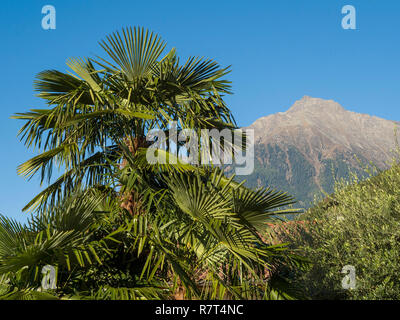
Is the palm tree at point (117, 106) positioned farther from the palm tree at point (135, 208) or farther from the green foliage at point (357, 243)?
the green foliage at point (357, 243)

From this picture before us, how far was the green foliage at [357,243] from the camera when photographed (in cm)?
927

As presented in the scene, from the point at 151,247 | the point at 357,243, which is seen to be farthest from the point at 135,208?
the point at 357,243

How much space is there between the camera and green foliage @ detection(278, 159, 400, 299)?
30.4 feet

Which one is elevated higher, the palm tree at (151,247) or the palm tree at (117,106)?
the palm tree at (117,106)

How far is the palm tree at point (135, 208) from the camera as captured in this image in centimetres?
606

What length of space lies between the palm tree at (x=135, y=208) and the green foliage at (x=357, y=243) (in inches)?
97.7

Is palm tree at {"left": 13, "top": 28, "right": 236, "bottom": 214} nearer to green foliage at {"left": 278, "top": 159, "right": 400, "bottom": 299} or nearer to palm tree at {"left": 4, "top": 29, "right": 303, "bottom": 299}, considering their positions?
palm tree at {"left": 4, "top": 29, "right": 303, "bottom": 299}

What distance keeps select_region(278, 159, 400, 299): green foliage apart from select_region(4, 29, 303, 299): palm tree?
248cm

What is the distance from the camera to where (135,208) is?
7.70 m

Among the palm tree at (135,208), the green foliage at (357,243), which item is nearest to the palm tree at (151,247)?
the palm tree at (135,208)

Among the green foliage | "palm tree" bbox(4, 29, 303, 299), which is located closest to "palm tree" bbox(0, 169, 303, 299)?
"palm tree" bbox(4, 29, 303, 299)

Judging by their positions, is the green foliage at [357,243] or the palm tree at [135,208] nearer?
the palm tree at [135,208]

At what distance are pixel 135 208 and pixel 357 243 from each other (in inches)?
230

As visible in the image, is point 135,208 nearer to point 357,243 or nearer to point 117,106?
point 117,106
